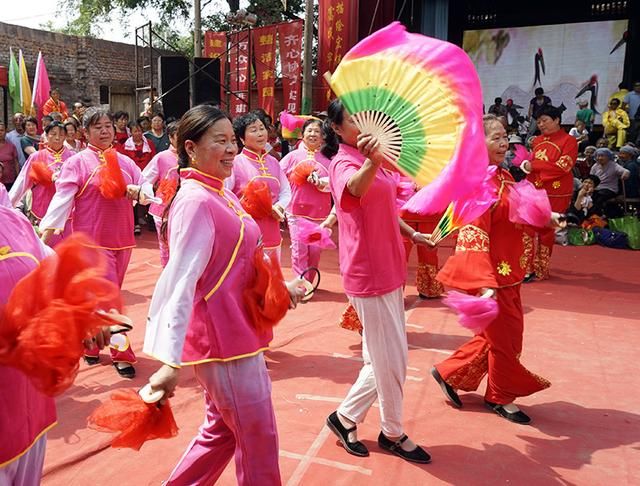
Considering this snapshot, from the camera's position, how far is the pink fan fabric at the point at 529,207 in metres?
3.29

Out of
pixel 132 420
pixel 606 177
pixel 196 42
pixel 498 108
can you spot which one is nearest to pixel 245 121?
pixel 132 420

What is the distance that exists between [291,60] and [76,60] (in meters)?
9.50

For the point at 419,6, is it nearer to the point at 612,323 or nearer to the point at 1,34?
the point at 612,323

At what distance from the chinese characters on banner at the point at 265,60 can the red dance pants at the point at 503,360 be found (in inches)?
417

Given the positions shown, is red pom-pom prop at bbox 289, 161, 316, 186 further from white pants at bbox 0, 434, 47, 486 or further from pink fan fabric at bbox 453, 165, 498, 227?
white pants at bbox 0, 434, 47, 486

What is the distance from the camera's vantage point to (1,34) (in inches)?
629

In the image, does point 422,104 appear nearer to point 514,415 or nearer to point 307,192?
point 514,415

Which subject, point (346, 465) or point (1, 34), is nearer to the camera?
point (346, 465)

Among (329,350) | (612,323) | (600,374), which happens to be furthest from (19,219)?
(612,323)

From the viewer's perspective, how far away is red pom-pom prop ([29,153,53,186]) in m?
5.74

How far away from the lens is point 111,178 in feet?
14.1

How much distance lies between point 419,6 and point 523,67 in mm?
2940

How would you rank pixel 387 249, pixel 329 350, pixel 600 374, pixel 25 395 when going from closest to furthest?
pixel 25 395
pixel 387 249
pixel 600 374
pixel 329 350

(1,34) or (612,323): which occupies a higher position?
(1,34)
